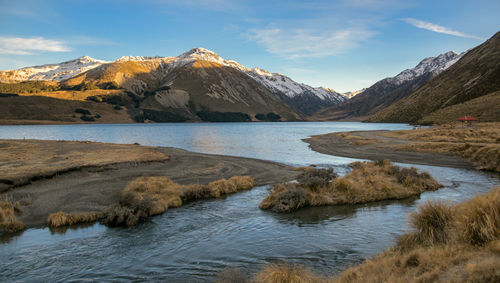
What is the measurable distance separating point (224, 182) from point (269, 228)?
8.56 metres

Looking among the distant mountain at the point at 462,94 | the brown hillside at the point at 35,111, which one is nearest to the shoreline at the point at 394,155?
the distant mountain at the point at 462,94

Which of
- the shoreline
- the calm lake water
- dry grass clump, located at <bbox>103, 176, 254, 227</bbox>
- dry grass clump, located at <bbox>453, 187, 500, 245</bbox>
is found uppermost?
dry grass clump, located at <bbox>453, 187, 500, 245</bbox>

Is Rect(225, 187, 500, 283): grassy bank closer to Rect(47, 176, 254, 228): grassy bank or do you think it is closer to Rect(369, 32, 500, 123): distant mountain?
Rect(47, 176, 254, 228): grassy bank

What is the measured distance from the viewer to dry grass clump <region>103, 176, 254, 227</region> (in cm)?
1507

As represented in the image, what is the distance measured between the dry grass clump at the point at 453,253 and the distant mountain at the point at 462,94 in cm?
9994

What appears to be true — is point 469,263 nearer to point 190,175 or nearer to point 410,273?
point 410,273

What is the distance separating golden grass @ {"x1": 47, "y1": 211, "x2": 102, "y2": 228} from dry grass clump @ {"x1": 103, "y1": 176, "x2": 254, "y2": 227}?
714 millimetres

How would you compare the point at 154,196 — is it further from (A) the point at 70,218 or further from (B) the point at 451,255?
(B) the point at 451,255

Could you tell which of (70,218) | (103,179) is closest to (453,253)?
(70,218)

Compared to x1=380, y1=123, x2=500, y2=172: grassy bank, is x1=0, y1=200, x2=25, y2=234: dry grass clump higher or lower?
lower

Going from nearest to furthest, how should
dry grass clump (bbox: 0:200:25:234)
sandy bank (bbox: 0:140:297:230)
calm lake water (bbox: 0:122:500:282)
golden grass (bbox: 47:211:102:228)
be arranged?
1. calm lake water (bbox: 0:122:500:282)
2. dry grass clump (bbox: 0:200:25:234)
3. golden grass (bbox: 47:211:102:228)
4. sandy bank (bbox: 0:140:297:230)

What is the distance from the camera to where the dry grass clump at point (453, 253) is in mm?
5629

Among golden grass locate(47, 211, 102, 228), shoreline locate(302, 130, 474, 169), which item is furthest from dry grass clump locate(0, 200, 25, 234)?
shoreline locate(302, 130, 474, 169)

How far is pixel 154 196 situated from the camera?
18109 millimetres
